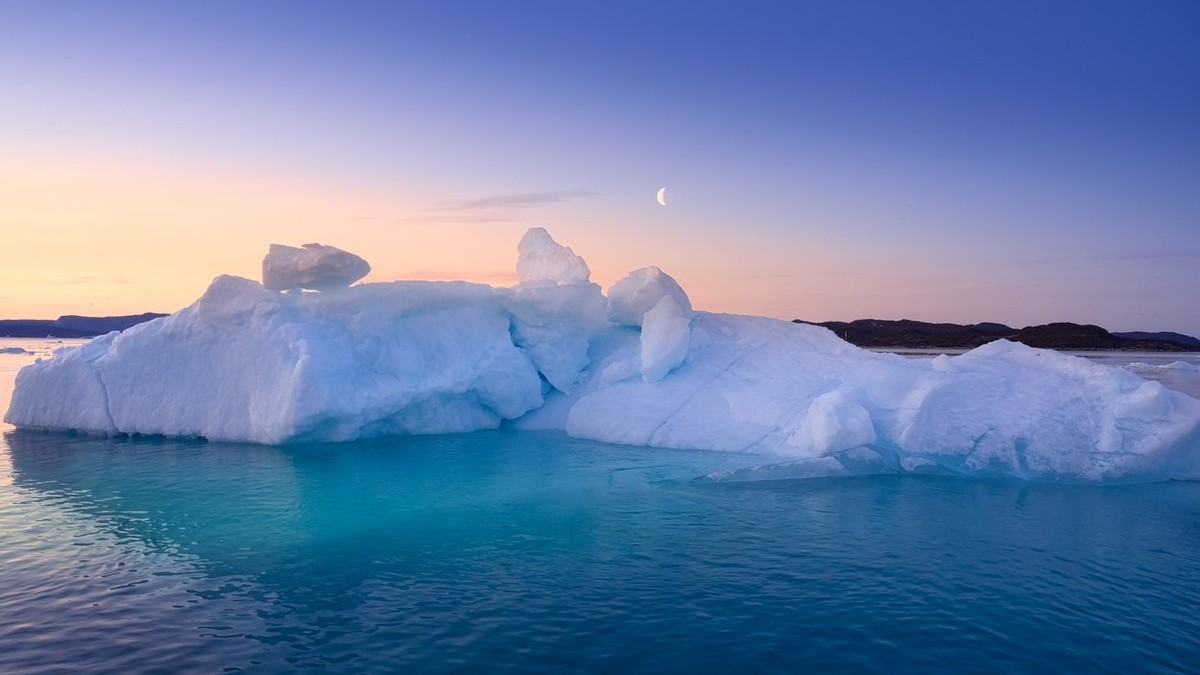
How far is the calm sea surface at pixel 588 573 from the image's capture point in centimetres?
768

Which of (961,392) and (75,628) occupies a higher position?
(961,392)

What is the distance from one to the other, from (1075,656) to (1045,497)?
8.22m

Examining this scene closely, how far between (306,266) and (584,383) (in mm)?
9020

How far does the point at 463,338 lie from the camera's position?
24156 mm

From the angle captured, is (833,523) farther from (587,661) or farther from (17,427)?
(17,427)

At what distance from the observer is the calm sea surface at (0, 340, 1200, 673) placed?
7680 millimetres

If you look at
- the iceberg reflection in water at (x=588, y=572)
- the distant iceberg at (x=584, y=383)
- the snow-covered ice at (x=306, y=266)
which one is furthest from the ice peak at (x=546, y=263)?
the iceberg reflection in water at (x=588, y=572)

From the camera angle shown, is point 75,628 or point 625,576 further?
point 625,576

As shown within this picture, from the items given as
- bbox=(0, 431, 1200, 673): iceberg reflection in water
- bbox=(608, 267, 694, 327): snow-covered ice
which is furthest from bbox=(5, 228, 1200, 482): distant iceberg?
bbox=(0, 431, 1200, 673): iceberg reflection in water

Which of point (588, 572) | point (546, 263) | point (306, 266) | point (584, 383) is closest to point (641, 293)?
point (584, 383)

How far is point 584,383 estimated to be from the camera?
25.2 metres

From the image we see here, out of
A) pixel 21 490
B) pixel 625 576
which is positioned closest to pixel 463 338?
pixel 21 490

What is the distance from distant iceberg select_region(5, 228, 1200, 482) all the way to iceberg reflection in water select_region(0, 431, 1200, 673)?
124 cm

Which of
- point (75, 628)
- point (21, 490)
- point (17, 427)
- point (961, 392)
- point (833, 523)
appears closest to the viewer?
point (75, 628)
